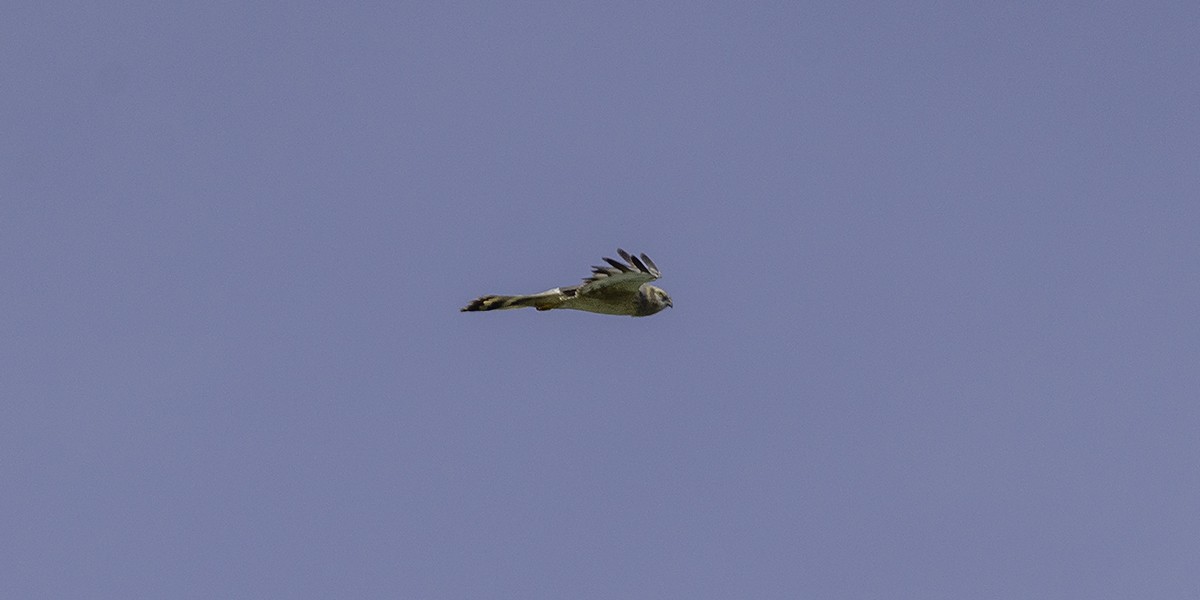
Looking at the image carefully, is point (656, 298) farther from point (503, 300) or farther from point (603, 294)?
point (503, 300)

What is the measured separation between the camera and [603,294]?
133 ft

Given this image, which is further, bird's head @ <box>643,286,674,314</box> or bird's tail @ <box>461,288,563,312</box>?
bird's head @ <box>643,286,674,314</box>

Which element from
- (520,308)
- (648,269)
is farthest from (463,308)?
(648,269)

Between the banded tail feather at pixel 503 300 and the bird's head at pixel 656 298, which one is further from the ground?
the bird's head at pixel 656 298

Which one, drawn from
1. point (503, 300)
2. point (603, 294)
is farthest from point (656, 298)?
point (503, 300)

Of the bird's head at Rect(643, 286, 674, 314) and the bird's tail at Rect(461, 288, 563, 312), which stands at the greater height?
the bird's head at Rect(643, 286, 674, 314)

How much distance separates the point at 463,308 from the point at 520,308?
121 cm

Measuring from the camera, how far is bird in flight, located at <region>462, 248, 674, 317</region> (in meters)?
39.6

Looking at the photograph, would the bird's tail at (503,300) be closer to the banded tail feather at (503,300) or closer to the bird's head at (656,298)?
the banded tail feather at (503,300)

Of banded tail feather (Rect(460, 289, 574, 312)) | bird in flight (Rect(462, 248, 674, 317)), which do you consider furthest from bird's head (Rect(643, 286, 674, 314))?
banded tail feather (Rect(460, 289, 574, 312))

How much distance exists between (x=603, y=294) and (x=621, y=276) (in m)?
0.90

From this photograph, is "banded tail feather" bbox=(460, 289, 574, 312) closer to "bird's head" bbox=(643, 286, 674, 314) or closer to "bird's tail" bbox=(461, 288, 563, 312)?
"bird's tail" bbox=(461, 288, 563, 312)

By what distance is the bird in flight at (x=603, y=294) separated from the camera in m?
39.6

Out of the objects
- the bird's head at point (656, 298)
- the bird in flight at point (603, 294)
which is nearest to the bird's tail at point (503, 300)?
the bird in flight at point (603, 294)
